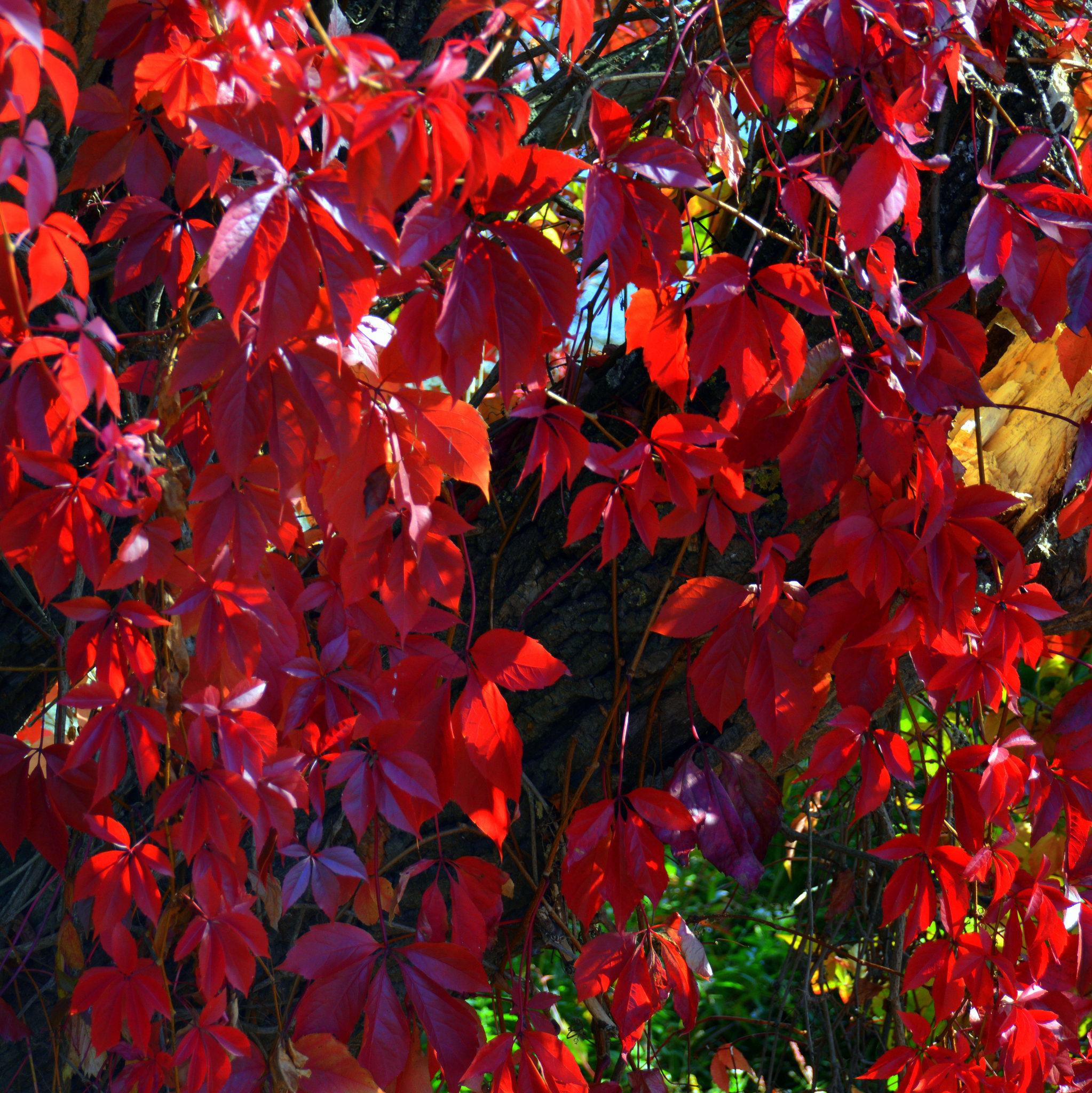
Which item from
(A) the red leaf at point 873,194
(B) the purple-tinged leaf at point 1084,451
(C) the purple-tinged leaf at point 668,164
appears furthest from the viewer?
(B) the purple-tinged leaf at point 1084,451

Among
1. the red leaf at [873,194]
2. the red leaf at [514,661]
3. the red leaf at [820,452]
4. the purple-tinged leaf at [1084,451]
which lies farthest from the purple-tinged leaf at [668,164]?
the purple-tinged leaf at [1084,451]

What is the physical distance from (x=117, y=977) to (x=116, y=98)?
88 cm

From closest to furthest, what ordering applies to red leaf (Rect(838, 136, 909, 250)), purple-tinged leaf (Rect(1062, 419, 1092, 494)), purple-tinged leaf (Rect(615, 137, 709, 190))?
1. purple-tinged leaf (Rect(615, 137, 709, 190))
2. red leaf (Rect(838, 136, 909, 250))
3. purple-tinged leaf (Rect(1062, 419, 1092, 494))

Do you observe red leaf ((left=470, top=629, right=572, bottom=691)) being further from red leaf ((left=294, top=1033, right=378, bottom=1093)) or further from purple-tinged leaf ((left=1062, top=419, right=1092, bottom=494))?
purple-tinged leaf ((left=1062, top=419, right=1092, bottom=494))

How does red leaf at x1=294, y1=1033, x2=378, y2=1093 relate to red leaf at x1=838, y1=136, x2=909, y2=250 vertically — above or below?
below

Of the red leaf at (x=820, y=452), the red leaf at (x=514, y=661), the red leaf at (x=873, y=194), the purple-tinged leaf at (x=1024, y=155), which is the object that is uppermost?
the purple-tinged leaf at (x=1024, y=155)

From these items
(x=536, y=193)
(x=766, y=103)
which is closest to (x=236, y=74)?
(x=536, y=193)

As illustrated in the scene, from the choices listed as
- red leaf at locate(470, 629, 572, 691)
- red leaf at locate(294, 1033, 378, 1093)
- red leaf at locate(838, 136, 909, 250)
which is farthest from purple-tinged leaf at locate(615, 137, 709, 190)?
red leaf at locate(294, 1033, 378, 1093)

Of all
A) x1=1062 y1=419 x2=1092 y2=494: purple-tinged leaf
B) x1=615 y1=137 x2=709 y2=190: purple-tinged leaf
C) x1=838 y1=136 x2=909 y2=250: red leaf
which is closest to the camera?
x1=615 y1=137 x2=709 y2=190: purple-tinged leaf

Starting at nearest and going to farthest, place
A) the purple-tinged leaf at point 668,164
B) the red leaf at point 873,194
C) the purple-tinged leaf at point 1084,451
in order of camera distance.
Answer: the purple-tinged leaf at point 668,164
the red leaf at point 873,194
the purple-tinged leaf at point 1084,451

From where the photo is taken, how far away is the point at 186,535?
0.95 m

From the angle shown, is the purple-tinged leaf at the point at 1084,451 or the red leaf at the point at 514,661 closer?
the red leaf at the point at 514,661

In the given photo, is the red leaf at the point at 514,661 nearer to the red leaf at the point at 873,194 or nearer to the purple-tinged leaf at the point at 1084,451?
the red leaf at the point at 873,194

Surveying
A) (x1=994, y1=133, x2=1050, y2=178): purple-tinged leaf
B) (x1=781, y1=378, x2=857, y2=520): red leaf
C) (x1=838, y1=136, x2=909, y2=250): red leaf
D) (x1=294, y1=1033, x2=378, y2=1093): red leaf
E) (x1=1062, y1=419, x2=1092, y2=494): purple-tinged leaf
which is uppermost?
(x1=994, y1=133, x2=1050, y2=178): purple-tinged leaf
